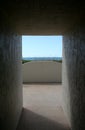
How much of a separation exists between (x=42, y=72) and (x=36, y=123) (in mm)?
5106

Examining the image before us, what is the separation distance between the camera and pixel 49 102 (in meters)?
5.24

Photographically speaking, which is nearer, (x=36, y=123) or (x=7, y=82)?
(x=7, y=82)

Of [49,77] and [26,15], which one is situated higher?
→ [26,15]

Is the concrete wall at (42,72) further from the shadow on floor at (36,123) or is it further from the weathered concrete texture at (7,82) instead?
the weathered concrete texture at (7,82)

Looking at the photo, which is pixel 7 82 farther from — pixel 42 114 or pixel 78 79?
pixel 42 114

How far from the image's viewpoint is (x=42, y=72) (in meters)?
8.60

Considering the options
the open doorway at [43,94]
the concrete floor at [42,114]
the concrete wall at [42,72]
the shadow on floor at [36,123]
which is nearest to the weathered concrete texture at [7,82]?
the shadow on floor at [36,123]

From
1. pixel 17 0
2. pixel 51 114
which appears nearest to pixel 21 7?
pixel 17 0

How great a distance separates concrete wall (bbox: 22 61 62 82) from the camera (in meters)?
8.55

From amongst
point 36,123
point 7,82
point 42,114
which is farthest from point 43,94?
point 7,82

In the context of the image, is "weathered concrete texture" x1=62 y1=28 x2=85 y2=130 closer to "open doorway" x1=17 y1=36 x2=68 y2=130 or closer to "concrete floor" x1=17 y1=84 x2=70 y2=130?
"concrete floor" x1=17 y1=84 x2=70 y2=130

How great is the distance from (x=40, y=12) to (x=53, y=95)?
4.41m

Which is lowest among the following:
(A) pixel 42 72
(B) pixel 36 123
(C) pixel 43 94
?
(B) pixel 36 123

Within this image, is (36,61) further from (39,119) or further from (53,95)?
(39,119)
